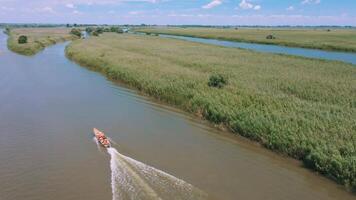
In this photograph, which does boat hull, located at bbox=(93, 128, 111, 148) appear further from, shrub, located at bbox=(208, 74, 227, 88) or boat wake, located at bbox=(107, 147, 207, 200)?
shrub, located at bbox=(208, 74, 227, 88)

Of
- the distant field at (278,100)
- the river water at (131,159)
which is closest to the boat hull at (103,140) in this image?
the river water at (131,159)

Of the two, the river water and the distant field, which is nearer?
the river water

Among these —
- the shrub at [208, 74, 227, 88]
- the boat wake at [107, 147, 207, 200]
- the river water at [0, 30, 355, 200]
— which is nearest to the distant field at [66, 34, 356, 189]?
the shrub at [208, 74, 227, 88]

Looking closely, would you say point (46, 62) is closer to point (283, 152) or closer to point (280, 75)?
point (280, 75)

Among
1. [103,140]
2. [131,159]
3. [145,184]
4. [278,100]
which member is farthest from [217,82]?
[145,184]

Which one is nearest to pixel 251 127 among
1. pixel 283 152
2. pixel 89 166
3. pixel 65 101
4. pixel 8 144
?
pixel 283 152

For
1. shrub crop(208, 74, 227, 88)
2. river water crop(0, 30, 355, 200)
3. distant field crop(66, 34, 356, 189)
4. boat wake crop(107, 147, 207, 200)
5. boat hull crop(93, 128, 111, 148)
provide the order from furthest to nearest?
shrub crop(208, 74, 227, 88)
boat hull crop(93, 128, 111, 148)
distant field crop(66, 34, 356, 189)
river water crop(0, 30, 355, 200)
boat wake crop(107, 147, 207, 200)

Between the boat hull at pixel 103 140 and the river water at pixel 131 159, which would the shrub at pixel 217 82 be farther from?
the boat hull at pixel 103 140
